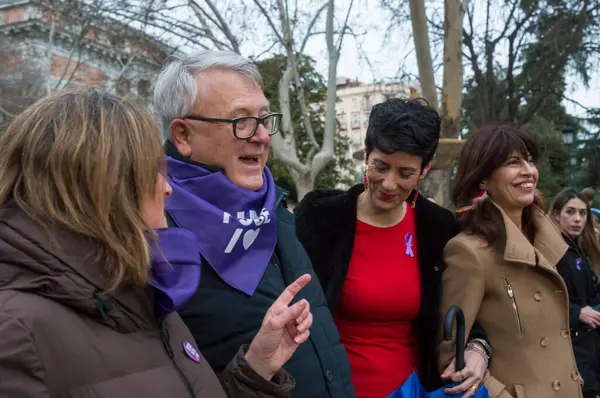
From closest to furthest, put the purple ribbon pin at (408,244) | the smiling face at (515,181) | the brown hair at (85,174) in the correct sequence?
the brown hair at (85,174), the purple ribbon pin at (408,244), the smiling face at (515,181)

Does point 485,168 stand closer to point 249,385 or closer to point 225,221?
point 225,221

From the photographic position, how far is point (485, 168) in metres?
2.80

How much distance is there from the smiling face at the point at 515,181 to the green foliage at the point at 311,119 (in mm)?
9966

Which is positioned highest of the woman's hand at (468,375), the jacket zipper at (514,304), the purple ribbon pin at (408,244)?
the purple ribbon pin at (408,244)

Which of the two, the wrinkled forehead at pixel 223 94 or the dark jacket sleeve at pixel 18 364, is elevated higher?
the wrinkled forehead at pixel 223 94

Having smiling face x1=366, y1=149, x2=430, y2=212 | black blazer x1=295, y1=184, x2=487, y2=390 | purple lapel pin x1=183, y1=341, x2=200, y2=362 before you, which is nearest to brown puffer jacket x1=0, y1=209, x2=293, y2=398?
purple lapel pin x1=183, y1=341, x2=200, y2=362

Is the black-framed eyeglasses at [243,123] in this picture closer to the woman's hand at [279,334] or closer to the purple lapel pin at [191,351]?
the woman's hand at [279,334]

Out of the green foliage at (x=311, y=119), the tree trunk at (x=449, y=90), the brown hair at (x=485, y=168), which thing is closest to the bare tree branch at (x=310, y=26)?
the green foliage at (x=311, y=119)

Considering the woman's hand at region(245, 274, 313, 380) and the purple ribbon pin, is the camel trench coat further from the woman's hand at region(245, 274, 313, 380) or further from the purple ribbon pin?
the woman's hand at region(245, 274, 313, 380)

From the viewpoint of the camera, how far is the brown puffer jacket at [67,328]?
1.11 m

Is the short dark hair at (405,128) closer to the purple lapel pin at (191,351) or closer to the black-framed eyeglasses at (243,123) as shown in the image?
the black-framed eyeglasses at (243,123)

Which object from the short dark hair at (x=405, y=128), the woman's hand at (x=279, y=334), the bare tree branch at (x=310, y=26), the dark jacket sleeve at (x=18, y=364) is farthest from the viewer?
the bare tree branch at (x=310, y=26)

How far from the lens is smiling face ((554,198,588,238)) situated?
5312 mm

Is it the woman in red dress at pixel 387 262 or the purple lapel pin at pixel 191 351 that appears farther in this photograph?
the woman in red dress at pixel 387 262
